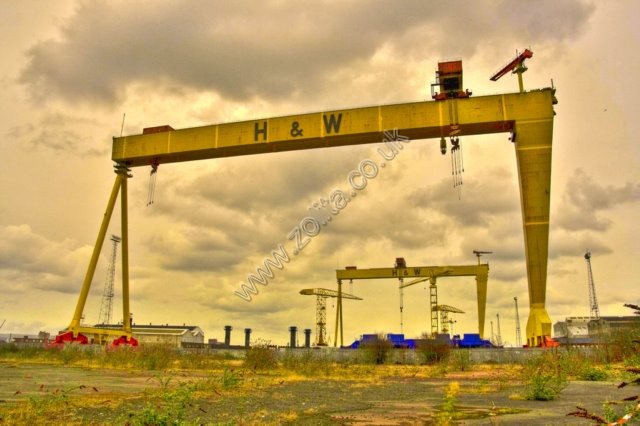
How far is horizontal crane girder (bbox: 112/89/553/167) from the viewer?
18047 mm

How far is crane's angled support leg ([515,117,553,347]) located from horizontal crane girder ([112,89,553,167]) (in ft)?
2.22

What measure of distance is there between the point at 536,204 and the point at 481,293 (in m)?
24.1

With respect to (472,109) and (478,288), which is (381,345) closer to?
(472,109)

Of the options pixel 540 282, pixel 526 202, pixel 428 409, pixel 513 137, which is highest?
pixel 513 137

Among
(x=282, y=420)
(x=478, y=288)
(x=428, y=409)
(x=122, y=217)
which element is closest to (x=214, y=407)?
(x=282, y=420)

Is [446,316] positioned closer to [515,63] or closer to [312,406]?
[515,63]

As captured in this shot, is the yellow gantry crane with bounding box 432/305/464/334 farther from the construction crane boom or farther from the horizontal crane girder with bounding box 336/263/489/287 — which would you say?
the construction crane boom

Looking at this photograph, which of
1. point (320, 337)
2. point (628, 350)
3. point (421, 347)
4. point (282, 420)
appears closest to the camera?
point (282, 420)

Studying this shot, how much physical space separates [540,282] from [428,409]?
1308 cm

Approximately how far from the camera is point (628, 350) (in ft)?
49.8

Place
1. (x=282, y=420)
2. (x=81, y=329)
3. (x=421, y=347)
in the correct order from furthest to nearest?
1. (x=421, y=347)
2. (x=81, y=329)
3. (x=282, y=420)

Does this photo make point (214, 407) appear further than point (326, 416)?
Yes

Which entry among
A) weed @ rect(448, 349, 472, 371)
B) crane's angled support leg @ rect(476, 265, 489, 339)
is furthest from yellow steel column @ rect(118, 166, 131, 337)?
crane's angled support leg @ rect(476, 265, 489, 339)

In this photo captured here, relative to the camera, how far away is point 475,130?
18516 mm
